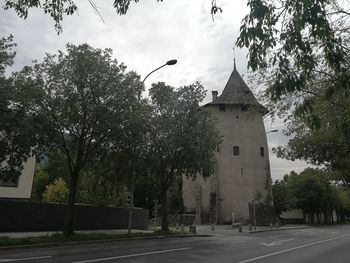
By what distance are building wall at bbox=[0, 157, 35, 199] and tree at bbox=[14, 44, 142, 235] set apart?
665 inches

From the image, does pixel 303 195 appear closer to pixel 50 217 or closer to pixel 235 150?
pixel 235 150

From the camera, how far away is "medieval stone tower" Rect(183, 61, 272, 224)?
53000 millimetres

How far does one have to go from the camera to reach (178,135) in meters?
28.3

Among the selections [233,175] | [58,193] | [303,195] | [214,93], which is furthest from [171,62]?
[303,195]

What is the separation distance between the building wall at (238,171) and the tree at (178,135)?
76.5 ft

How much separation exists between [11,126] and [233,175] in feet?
130

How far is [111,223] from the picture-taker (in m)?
29.9

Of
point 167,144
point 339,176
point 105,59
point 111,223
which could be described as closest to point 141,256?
point 105,59

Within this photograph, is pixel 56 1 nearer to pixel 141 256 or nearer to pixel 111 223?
pixel 141 256

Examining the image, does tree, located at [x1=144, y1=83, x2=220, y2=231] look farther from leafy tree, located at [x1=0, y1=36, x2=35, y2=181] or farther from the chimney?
the chimney

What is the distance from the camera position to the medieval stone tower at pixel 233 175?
53000 millimetres

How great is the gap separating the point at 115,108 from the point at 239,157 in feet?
117

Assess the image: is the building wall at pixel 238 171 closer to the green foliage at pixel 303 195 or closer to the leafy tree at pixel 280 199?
the leafy tree at pixel 280 199

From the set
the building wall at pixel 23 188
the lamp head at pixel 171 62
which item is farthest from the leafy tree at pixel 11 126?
the building wall at pixel 23 188
